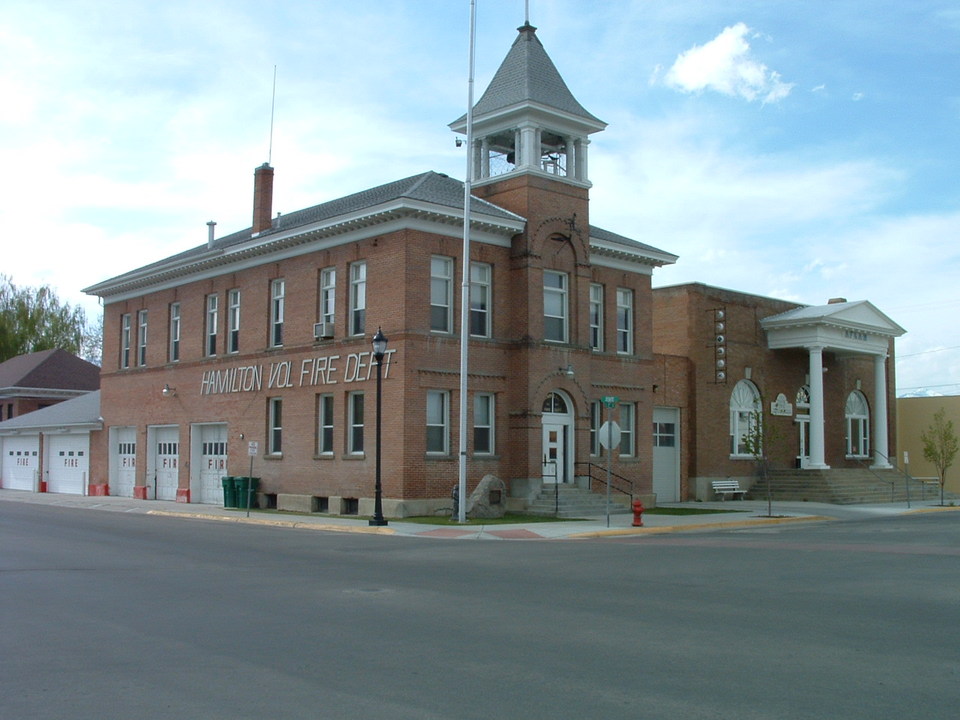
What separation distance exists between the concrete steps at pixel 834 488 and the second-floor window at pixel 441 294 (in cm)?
1699

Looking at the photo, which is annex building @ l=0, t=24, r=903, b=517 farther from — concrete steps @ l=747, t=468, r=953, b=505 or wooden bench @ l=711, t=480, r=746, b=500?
concrete steps @ l=747, t=468, r=953, b=505

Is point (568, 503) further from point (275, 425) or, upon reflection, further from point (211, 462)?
point (211, 462)

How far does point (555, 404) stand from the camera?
31.3 metres

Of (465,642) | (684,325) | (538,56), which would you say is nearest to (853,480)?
(684,325)

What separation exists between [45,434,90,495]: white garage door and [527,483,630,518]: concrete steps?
23.2 meters

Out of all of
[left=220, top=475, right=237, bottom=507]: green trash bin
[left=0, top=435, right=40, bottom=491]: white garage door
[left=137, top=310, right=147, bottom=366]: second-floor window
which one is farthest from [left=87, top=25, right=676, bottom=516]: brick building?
[left=0, top=435, right=40, bottom=491]: white garage door

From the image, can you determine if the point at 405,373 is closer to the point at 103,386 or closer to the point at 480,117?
the point at 480,117

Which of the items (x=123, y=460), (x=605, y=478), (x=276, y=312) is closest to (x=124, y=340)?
(x=123, y=460)

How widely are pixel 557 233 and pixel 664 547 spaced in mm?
13691

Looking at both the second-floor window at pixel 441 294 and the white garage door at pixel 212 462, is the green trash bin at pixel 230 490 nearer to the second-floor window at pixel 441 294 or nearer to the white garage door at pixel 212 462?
the white garage door at pixel 212 462

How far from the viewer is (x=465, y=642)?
9438 mm

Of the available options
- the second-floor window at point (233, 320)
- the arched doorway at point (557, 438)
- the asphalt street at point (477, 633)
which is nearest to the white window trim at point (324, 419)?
the second-floor window at point (233, 320)

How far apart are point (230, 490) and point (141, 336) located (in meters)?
11.1

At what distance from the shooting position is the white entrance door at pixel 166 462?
38312mm
